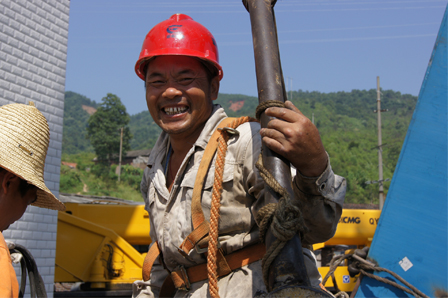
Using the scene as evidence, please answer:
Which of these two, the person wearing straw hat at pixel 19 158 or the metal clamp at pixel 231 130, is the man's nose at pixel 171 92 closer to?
the metal clamp at pixel 231 130

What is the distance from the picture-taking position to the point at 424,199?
382cm

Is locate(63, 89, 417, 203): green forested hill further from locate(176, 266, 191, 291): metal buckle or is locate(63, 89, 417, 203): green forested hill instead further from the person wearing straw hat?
the person wearing straw hat

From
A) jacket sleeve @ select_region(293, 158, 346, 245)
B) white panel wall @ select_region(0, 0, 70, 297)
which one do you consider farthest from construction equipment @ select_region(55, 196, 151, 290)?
jacket sleeve @ select_region(293, 158, 346, 245)

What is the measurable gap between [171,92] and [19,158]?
87cm

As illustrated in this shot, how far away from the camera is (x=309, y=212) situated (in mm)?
1781

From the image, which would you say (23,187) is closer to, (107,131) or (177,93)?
(177,93)

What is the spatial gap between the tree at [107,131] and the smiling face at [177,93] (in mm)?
58706

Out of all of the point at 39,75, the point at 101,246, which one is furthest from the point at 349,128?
the point at 39,75

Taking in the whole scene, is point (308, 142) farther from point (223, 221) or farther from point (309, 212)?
point (223, 221)

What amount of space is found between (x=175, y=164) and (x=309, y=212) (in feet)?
3.60

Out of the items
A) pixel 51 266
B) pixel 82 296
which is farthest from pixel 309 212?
pixel 82 296

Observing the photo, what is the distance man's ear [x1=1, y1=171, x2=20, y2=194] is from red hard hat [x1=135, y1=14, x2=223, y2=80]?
3.28 feet

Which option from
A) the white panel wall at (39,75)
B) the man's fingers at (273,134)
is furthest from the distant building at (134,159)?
the man's fingers at (273,134)

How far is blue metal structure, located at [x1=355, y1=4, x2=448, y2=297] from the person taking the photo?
3.78 m
